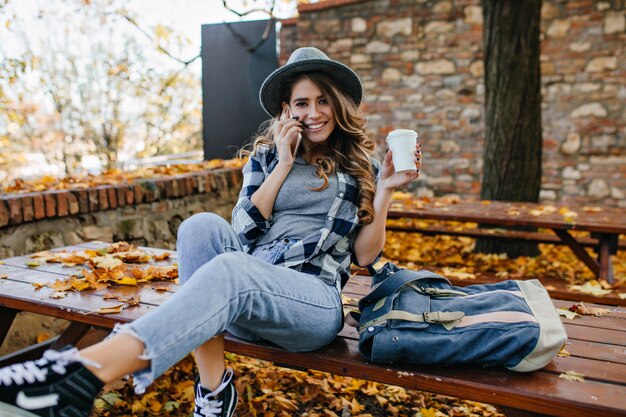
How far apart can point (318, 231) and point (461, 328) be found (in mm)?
595

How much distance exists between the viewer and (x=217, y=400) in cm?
169

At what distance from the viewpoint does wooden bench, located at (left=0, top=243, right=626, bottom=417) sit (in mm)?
1379

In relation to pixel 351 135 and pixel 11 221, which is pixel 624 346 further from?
pixel 11 221

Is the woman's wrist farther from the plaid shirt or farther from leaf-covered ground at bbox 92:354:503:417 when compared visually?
leaf-covered ground at bbox 92:354:503:417

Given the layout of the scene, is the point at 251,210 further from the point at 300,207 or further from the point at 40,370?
the point at 40,370

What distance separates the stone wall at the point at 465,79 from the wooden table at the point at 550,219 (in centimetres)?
277

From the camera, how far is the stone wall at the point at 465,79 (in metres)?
6.47

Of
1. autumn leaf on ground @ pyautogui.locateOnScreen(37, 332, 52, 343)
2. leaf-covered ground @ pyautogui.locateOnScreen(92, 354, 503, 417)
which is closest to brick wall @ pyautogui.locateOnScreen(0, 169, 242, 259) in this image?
autumn leaf on ground @ pyautogui.locateOnScreen(37, 332, 52, 343)

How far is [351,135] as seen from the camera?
82.2 inches

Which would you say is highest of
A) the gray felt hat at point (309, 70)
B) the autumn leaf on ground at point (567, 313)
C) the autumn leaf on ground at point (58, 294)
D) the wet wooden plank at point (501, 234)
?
the gray felt hat at point (309, 70)

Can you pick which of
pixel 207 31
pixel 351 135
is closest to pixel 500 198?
pixel 351 135

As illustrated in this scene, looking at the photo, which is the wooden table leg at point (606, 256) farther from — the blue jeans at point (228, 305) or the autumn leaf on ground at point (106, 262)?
the autumn leaf on ground at point (106, 262)

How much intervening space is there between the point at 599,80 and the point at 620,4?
2.85ft

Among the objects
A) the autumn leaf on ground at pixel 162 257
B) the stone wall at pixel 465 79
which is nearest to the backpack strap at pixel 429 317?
the autumn leaf on ground at pixel 162 257
